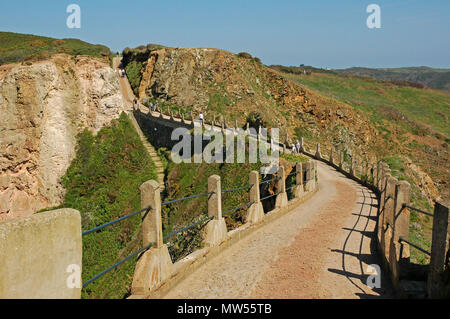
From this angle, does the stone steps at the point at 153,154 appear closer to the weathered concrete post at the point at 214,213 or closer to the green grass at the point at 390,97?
the weathered concrete post at the point at 214,213

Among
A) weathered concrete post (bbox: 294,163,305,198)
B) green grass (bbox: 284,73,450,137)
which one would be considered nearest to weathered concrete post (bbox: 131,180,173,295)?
weathered concrete post (bbox: 294,163,305,198)

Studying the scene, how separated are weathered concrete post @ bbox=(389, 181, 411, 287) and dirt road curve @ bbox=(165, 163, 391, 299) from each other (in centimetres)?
58

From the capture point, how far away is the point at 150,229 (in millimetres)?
6066

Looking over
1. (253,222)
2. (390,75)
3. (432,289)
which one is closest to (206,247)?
(253,222)

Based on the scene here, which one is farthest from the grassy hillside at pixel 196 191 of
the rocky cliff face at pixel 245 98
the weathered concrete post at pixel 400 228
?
the rocky cliff face at pixel 245 98

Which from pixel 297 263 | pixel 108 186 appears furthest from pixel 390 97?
pixel 297 263

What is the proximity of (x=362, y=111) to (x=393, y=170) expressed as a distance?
3168 cm

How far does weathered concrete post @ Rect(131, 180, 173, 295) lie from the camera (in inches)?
229

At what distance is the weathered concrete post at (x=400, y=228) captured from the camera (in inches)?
249

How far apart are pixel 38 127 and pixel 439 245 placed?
113 feet

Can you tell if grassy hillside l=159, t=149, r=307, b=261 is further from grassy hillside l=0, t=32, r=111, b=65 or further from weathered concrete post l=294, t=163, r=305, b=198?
grassy hillside l=0, t=32, r=111, b=65

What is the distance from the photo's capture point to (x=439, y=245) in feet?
16.0

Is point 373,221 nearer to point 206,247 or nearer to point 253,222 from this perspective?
point 253,222

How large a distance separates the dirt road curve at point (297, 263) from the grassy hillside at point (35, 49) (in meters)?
32.6
